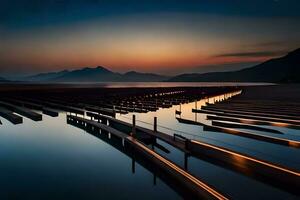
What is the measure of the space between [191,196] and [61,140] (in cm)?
1325

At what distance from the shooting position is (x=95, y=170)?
13.2 metres

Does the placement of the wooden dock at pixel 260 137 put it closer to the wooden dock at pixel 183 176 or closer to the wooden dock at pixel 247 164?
the wooden dock at pixel 247 164

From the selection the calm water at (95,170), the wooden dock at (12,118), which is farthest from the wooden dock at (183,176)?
the wooden dock at (12,118)

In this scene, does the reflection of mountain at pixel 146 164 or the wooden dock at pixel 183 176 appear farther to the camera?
the reflection of mountain at pixel 146 164

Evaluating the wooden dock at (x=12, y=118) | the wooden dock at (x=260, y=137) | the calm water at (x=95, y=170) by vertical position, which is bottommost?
the calm water at (x=95, y=170)

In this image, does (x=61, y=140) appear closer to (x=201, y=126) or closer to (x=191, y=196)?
(x=201, y=126)

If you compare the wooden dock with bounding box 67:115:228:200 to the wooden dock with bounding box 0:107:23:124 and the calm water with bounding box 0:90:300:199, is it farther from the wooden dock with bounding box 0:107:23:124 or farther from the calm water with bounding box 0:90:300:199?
the wooden dock with bounding box 0:107:23:124

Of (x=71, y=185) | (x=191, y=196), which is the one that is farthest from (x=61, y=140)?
(x=191, y=196)

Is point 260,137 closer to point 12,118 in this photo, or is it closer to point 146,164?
point 146,164

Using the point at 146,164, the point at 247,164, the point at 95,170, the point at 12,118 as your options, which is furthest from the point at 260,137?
the point at 12,118

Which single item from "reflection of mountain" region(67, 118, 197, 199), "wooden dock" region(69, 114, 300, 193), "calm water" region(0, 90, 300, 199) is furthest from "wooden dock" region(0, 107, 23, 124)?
"wooden dock" region(69, 114, 300, 193)

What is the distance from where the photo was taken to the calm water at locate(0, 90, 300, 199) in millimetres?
10156

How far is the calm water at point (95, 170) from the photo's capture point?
10156mm

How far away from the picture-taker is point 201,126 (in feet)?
73.6
